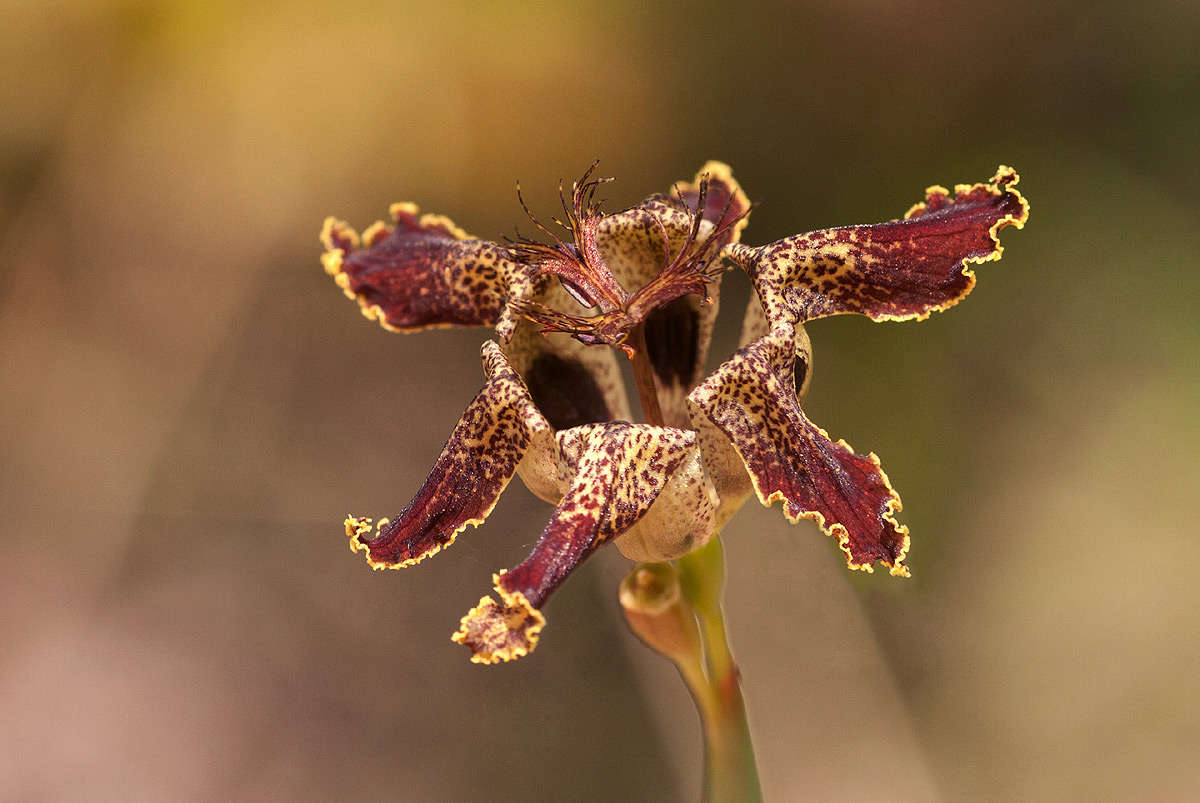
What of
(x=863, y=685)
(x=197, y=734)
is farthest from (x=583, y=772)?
(x=197, y=734)

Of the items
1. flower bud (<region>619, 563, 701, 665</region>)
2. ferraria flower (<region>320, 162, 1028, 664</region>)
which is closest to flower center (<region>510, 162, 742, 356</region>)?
ferraria flower (<region>320, 162, 1028, 664</region>)

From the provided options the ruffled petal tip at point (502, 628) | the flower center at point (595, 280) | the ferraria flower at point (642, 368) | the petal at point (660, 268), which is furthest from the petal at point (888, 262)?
the ruffled petal tip at point (502, 628)

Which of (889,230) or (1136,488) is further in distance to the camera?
(1136,488)

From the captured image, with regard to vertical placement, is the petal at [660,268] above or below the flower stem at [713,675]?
above

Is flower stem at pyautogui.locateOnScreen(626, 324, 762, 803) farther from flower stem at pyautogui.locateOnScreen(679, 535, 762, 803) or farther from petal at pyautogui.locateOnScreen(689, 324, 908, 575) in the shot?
petal at pyautogui.locateOnScreen(689, 324, 908, 575)

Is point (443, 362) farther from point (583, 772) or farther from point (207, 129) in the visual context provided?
point (583, 772)

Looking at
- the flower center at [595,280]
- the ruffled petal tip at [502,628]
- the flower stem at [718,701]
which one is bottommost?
the flower stem at [718,701]

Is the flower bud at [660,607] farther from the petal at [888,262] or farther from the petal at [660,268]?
the petal at [888,262]

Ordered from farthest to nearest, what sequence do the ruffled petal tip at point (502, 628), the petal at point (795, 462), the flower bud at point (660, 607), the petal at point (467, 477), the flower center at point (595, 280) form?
the flower bud at point (660, 607) < the flower center at point (595, 280) < the petal at point (467, 477) < the petal at point (795, 462) < the ruffled petal tip at point (502, 628)
